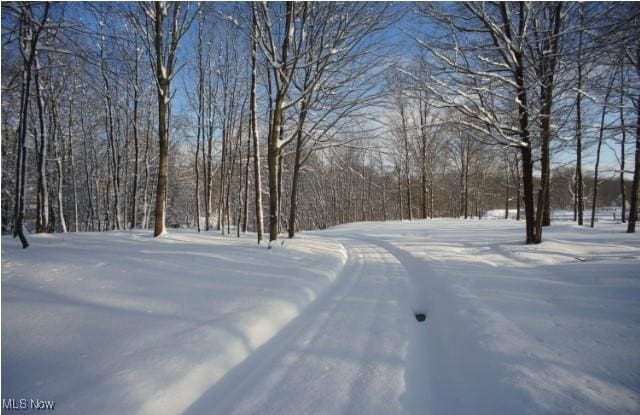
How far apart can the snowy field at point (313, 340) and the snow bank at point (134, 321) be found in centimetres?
2

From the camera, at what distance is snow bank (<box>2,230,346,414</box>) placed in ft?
6.14

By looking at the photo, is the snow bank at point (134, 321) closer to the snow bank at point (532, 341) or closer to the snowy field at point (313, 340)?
the snowy field at point (313, 340)

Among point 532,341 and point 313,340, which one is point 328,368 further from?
point 532,341

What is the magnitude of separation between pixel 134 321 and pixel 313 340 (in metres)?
2.00

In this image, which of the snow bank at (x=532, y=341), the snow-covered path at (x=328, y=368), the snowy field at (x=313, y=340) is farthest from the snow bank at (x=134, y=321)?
the snow bank at (x=532, y=341)

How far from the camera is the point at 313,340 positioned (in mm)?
2752

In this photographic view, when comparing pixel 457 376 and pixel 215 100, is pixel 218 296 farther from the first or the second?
pixel 215 100

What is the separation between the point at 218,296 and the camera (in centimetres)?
362

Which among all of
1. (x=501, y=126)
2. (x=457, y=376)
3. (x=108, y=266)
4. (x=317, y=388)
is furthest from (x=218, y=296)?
(x=501, y=126)

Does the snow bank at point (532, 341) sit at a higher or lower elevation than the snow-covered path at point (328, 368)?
higher

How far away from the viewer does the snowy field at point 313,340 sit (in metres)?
1.88

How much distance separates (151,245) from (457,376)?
7.63 m

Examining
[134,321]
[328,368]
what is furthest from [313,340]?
[134,321]

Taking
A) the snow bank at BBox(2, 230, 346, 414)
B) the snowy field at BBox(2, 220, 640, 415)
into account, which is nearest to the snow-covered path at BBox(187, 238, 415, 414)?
the snowy field at BBox(2, 220, 640, 415)
